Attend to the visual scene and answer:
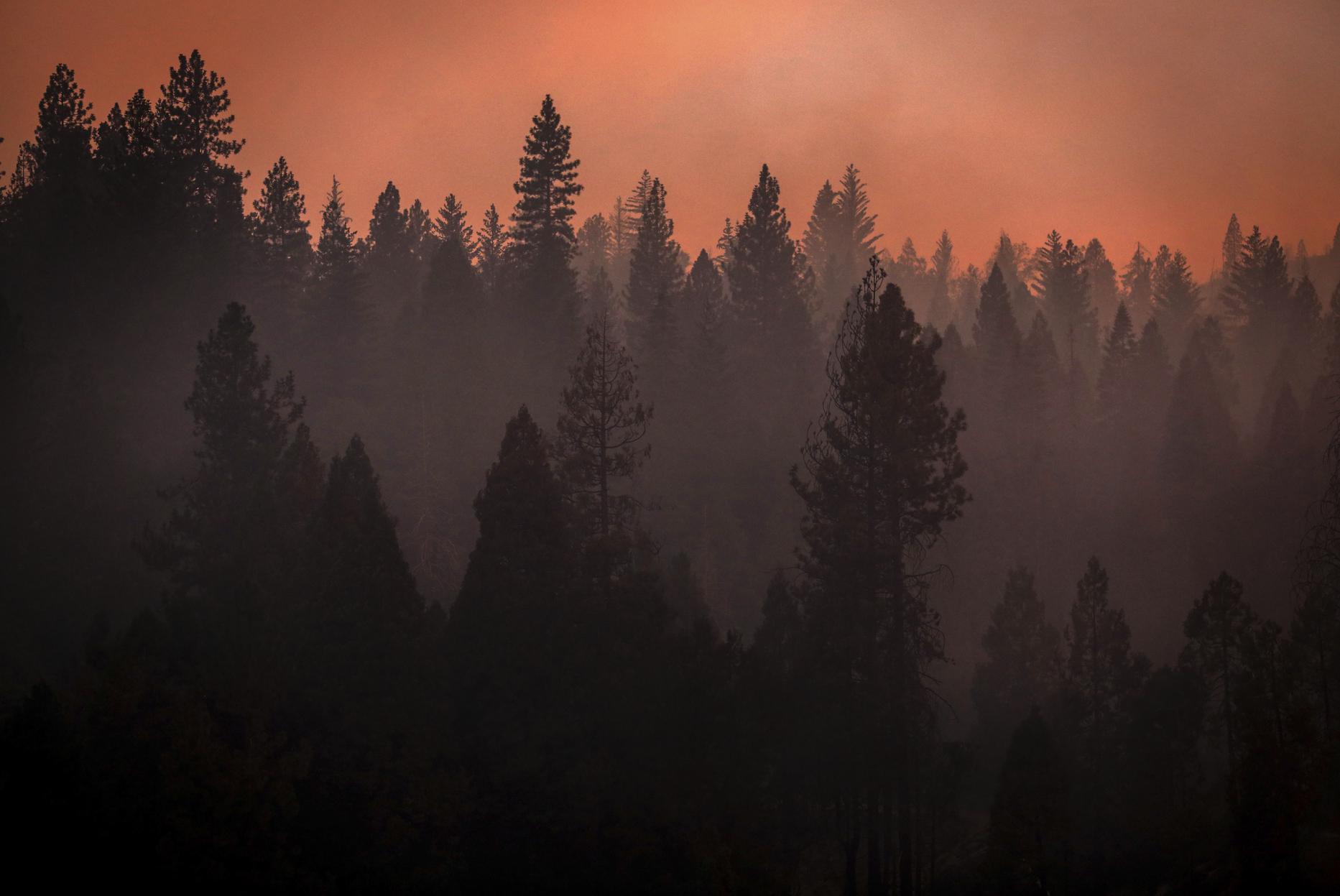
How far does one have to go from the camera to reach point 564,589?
2812cm

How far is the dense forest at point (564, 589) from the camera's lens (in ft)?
80.0

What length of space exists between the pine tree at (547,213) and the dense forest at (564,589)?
29 centimetres

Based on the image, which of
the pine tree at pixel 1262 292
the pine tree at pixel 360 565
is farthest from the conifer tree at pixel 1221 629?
the pine tree at pixel 1262 292

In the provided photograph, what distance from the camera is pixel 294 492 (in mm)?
31438

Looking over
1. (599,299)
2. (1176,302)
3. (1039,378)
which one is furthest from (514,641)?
(1176,302)

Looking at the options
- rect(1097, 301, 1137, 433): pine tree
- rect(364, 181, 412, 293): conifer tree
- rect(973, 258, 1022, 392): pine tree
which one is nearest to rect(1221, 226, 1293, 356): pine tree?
rect(1097, 301, 1137, 433): pine tree

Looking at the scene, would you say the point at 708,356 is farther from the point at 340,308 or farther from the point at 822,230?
the point at 822,230

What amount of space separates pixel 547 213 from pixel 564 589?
38855 mm

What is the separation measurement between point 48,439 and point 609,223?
97047 millimetres

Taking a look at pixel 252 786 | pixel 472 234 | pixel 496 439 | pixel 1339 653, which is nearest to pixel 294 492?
pixel 252 786

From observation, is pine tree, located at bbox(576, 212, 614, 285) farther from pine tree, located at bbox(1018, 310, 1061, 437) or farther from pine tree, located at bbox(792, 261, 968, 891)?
pine tree, located at bbox(792, 261, 968, 891)

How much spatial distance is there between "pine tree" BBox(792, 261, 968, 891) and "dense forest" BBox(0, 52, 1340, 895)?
126 mm

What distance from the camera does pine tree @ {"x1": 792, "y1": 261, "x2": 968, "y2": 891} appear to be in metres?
26.9

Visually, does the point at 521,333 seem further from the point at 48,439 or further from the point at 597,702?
the point at 597,702
